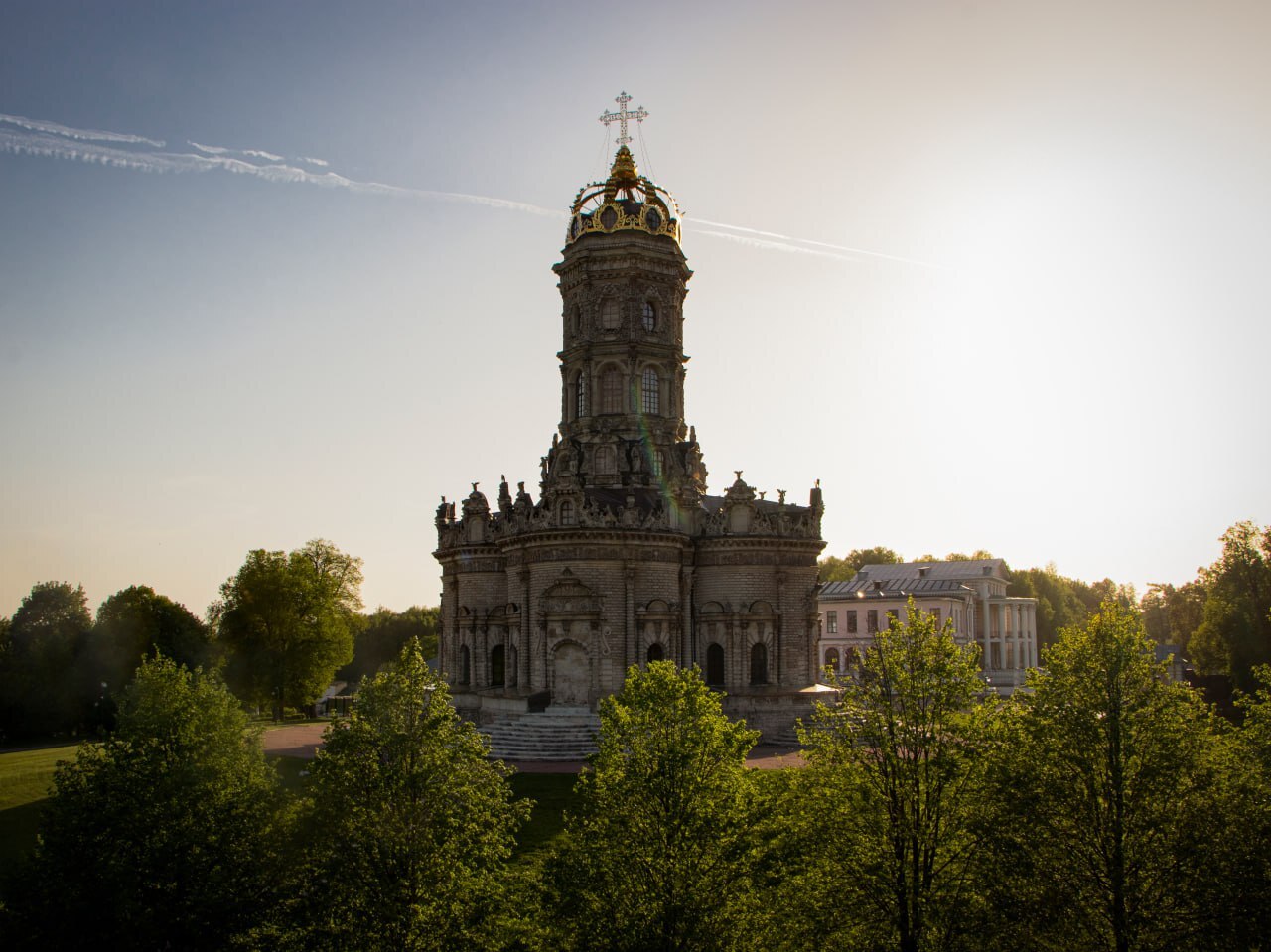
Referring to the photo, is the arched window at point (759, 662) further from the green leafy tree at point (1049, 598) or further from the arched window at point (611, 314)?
the green leafy tree at point (1049, 598)

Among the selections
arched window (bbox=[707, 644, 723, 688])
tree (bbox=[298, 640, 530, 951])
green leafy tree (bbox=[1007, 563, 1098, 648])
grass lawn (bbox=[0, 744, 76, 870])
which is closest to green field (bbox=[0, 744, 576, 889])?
grass lawn (bbox=[0, 744, 76, 870])

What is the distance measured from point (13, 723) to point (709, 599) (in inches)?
1628

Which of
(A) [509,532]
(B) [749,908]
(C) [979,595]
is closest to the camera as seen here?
(B) [749,908]

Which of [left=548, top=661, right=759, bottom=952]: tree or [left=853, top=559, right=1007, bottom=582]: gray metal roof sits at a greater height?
[left=853, top=559, right=1007, bottom=582]: gray metal roof

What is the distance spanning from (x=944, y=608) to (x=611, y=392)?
1406 inches

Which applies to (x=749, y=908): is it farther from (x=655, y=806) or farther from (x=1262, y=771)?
(x=1262, y=771)

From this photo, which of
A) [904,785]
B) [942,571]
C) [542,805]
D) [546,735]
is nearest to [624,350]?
[546,735]

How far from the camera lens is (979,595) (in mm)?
81312

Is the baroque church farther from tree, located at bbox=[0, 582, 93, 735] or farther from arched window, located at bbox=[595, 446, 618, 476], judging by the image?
tree, located at bbox=[0, 582, 93, 735]

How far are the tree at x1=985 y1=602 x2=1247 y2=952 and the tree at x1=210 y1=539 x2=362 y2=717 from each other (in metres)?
54.7

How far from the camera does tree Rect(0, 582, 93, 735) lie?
6047cm

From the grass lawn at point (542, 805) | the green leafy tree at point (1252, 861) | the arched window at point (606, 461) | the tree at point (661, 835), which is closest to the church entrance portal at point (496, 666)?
the arched window at point (606, 461)

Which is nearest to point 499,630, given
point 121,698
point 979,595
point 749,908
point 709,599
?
point 709,599

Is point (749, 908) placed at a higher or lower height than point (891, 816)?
lower
